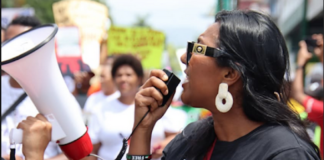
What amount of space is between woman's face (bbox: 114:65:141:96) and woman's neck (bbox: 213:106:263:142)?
203 cm

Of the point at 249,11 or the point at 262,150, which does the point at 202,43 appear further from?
the point at 262,150

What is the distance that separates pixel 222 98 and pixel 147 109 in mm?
381

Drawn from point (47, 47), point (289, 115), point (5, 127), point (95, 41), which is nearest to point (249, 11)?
point (289, 115)

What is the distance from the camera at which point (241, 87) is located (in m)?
1.55

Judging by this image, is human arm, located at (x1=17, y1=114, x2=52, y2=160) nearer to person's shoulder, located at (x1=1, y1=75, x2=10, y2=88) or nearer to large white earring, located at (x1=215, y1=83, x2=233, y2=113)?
large white earring, located at (x1=215, y1=83, x2=233, y2=113)

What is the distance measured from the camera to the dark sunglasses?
151 centimetres

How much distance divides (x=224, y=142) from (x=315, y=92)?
9.51 ft

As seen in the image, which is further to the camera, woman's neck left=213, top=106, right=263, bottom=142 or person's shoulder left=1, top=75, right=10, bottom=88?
person's shoulder left=1, top=75, right=10, bottom=88

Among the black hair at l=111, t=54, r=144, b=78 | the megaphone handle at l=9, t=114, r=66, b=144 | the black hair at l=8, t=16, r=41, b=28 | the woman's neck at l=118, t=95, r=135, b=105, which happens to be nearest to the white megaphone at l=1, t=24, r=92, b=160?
the megaphone handle at l=9, t=114, r=66, b=144

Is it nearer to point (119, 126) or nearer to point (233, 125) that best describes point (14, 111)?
point (119, 126)

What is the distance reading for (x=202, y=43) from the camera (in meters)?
1.58

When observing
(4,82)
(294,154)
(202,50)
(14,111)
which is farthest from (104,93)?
(294,154)

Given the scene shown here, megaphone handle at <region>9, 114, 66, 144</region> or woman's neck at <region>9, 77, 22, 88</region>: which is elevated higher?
megaphone handle at <region>9, 114, 66, 144</region>

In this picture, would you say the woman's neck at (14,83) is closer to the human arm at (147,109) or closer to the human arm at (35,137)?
the human arm at (35,137)
